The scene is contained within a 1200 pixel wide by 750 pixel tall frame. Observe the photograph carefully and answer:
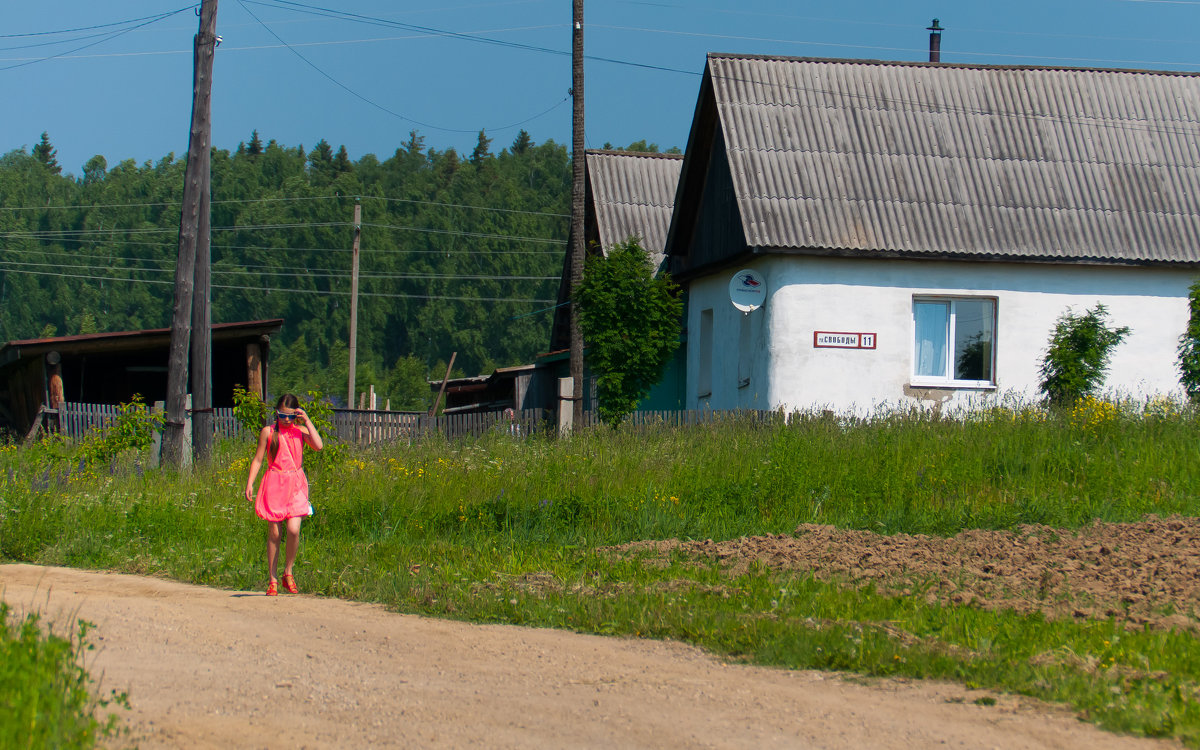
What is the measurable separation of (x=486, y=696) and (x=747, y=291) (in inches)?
556

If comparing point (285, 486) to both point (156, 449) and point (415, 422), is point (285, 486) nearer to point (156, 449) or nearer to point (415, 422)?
point (156, 449)

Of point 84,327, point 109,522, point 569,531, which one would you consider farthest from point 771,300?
point 84,327

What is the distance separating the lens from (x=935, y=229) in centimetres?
1967

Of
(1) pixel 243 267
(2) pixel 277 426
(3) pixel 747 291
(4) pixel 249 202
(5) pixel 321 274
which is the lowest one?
(2) pixel 277 426

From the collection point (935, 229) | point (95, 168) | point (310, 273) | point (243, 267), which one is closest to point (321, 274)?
point (310, 273)

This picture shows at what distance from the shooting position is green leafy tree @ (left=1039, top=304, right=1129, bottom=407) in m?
18.4

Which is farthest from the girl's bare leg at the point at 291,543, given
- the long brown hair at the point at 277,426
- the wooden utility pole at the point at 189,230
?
the wooden utility pole at the point at 189,230

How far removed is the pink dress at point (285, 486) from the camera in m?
9.82

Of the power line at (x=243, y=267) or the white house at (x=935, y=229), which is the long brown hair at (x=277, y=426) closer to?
the white house at (x=935, y=229)

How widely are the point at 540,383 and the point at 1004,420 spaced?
19.2 meters

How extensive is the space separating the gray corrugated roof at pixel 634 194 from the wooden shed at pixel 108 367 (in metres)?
7.90

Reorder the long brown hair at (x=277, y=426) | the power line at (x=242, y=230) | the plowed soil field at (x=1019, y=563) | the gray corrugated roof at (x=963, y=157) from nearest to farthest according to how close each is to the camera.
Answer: the plowed soil field at (x=1019, y=563), the long brown hair at (x=277, y=426), the gray corrugated roof at (x=963, y=157), the power line at (x=242, y=230)

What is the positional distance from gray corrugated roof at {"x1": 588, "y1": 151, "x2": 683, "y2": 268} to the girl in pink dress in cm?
1714

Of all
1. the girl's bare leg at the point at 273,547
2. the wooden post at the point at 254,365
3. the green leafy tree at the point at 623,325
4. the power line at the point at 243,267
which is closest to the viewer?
the girl's bare leg at the point at 273,547
